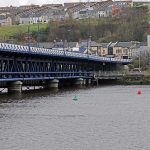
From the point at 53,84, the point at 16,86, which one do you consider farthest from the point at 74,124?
the point at 53,84

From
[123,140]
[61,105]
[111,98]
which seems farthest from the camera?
[111,98]

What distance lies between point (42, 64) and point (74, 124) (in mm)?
62200

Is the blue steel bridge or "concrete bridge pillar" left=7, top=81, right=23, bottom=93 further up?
the blue steel bridge

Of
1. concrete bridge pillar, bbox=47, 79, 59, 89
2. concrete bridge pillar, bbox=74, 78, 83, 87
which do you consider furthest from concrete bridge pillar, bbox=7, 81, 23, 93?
concrete bridge pillar, bbox=74, 78, 83, 87

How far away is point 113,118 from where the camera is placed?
66.1 metres

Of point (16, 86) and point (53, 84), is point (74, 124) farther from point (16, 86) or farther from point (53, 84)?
point (53, 84)

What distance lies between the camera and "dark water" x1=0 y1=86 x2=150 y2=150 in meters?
48.9

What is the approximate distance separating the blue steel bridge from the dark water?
39.2 ft

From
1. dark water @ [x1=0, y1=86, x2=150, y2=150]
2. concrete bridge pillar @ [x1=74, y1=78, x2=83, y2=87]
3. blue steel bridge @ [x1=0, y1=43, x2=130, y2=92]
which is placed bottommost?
dark water @ [x1=0, y1=86, x2=150, y2=150]

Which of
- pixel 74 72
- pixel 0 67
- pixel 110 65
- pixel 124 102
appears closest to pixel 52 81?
pixel 74 72

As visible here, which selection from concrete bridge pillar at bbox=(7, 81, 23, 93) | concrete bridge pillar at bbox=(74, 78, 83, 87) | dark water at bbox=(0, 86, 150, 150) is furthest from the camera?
concrete bridge pillar at bbox=(74, 78, 83, 87)

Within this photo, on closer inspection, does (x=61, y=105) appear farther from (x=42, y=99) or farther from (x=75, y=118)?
(x=75, y=118)

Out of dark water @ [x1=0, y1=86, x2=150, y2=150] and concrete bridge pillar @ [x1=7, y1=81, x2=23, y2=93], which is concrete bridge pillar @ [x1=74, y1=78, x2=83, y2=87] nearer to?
concrete bridge pillar @ [x1=7, y1=81, x2=23, y2=93]

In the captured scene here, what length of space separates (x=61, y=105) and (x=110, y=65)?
9549cm
